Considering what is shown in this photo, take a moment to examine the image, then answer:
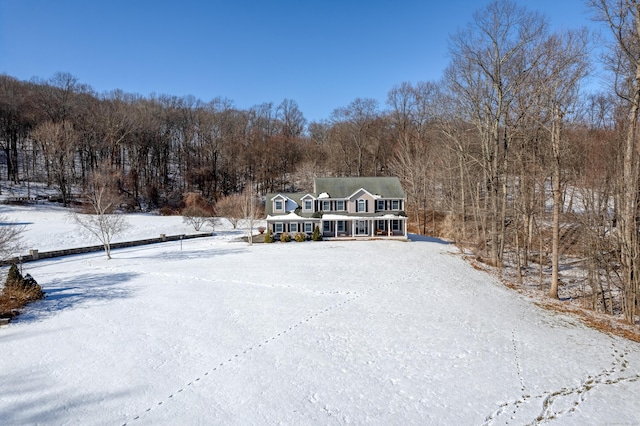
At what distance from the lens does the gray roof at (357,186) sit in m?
31.5

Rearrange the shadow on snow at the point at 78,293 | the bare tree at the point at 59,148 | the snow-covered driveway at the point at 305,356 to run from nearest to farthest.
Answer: the snow-covered driveway at the point at 305,356 → the shadow on snow at the point at 78,293 → the bare tree at the point at 59,148

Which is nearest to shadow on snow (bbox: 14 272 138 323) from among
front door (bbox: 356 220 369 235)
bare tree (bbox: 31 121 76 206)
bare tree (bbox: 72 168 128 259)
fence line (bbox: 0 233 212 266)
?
fence line (bbox: 0 233 212 266)

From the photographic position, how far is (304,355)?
9.23 meters

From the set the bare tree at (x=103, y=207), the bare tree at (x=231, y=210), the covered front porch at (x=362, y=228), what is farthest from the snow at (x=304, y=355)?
the bare tree at (x=231, y=210)

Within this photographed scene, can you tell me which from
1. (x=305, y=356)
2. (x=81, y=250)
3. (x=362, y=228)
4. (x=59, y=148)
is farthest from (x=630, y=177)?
(x=59, y=148)

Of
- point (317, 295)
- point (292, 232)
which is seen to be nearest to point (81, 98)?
point (292, 232)

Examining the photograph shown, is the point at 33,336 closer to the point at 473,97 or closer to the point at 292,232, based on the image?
the point at 292,232

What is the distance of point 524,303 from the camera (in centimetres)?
1439

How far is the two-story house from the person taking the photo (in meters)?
30.1

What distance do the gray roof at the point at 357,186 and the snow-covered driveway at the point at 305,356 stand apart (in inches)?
614

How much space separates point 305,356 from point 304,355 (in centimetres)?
6

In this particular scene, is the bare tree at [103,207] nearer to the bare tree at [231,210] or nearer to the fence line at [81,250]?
the fence line at [81,250]

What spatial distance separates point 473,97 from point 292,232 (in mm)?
16921

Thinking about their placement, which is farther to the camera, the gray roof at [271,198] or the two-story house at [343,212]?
the gray roof at [271,198]
